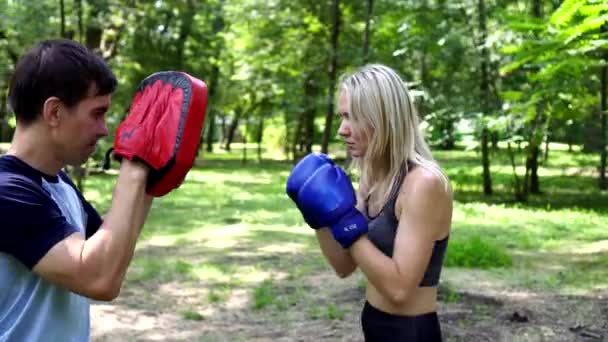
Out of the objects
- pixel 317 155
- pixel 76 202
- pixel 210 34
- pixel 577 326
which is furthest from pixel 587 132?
pixel 210 34

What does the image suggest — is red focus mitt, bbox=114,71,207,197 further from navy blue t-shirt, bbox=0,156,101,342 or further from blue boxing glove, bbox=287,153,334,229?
blue boxing glove, bbox=287,153,334,229

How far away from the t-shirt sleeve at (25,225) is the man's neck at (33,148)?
3.5 inches

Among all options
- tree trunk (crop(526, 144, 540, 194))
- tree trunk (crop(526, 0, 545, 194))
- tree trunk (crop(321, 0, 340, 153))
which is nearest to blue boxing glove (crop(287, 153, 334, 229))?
tree trunk (crop(526, 0, 545, 194))

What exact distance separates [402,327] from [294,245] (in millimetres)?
6652

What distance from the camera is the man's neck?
1597 mm

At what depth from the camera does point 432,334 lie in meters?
2.38

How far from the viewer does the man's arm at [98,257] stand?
150 cm

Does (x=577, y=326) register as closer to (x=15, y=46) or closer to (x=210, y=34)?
(x=15, y=46)

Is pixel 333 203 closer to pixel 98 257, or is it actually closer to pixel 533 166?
pixel 98 257

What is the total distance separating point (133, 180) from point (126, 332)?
402 cm

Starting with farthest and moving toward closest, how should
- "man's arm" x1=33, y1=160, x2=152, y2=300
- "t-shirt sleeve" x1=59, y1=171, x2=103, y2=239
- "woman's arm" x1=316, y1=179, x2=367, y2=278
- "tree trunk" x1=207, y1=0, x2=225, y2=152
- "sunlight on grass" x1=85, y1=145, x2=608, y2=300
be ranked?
"tree trunk" x1=207, y1=0, x2=225, y2=152 < "sunlight on grass" x1=85, y1=145, x2=608, y2=300 < "woman's arm" x1=316, y1=179, x2=367, y2=278 < "t-shirt sleeve" x1=59, y1=171, x2=103, y2=239 < "man's arm" x1=33, y1=160, x2=152, y2=300

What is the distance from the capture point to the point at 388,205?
233 centimetres

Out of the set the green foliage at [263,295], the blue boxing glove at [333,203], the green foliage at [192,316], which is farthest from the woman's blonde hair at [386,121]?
the green foliage at [263,295]

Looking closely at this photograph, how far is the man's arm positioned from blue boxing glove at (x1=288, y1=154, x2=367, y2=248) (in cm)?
85
